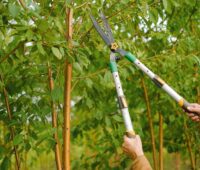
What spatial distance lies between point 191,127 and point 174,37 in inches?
45.1

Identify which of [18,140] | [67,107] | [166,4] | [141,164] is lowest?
[141,164]

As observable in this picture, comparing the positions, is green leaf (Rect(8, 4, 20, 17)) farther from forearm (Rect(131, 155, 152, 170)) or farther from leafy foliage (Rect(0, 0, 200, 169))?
forearm (Rect(131, 155, 152, 170))

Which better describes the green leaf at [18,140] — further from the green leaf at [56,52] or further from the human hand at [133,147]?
the human hand at [133,147]

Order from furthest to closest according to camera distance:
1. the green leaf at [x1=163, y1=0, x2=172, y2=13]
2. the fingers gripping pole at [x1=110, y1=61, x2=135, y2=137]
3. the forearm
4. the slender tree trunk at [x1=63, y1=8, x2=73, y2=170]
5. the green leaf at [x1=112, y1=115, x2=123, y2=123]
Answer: the green leaf at [x1=112, y1=115, x2=123, y2=123], the slender tree trunk at [x1=63, y1=8, x2=73, y2=170], the green leaf at [x1=163, y1=0, x2=172, y2=13], the fingers gripping pole at [x1=110, y1=61, x2=135, y2=137], the forearm

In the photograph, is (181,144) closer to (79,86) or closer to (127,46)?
(79,86)

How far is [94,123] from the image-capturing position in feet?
13.9

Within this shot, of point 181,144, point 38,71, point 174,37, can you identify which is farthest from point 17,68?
point 181,144

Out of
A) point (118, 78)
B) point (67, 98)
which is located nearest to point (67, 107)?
point (67, 98)

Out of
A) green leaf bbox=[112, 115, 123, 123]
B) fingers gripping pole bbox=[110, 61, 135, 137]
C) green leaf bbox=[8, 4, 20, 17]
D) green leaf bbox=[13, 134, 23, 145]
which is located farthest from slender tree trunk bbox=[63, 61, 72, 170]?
green leaf bbox=[112, 115, 123, 123]

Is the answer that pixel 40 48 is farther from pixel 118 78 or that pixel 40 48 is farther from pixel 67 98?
pixel 67 98

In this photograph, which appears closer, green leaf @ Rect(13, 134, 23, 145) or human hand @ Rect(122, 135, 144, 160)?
human hand @ Rect(122, 135, 144, 160)

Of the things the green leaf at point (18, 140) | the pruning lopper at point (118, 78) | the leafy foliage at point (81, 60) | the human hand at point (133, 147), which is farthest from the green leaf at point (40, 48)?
the green leaf at point (18, 140)

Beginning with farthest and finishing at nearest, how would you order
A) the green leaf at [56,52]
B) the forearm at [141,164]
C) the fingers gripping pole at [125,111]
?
the green leaf at [56,52] < the fingers gripping pole at [125,111] < the forearm at [141,164]

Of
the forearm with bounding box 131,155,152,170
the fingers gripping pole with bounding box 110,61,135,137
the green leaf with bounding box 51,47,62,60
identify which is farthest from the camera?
the green leaf with bounding box 51,47,62,60
